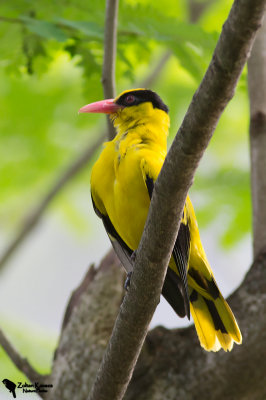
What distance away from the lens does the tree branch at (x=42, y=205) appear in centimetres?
635

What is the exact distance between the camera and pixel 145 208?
3.54m

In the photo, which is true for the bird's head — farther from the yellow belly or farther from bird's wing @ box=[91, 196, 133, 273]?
bird's wing @ box=[91, 196, 133, 273]

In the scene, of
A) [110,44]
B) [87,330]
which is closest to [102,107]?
[110,44]

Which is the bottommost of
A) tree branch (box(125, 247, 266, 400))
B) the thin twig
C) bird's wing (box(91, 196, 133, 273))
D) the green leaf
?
tree branch (box(125, 247, 266, 400))

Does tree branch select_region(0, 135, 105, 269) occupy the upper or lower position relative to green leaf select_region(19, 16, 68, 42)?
lower

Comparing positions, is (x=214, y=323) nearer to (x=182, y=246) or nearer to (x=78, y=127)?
(x=182, y=246)

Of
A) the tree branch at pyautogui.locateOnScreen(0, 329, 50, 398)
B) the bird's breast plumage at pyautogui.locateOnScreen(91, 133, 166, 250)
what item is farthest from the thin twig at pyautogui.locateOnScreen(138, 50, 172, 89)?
the tree branch at pyautogui.locateOnScreen(0, 329, 50, 398)

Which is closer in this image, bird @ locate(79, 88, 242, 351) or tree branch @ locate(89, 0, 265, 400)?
tree branch @ locate(89, 0, 265, 400)

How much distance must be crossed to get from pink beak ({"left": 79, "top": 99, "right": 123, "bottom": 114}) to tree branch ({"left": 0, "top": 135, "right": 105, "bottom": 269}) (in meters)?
2.61

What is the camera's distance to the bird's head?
3957 mm

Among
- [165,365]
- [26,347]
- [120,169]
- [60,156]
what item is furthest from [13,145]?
[165,365]

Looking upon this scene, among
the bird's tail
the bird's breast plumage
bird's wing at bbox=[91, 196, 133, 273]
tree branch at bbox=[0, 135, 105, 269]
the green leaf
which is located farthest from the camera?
tree branch at bbox=[0, 135, 105, 269]

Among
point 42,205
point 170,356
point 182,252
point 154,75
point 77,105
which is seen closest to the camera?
point 182,252

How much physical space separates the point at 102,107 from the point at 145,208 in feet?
2.50
